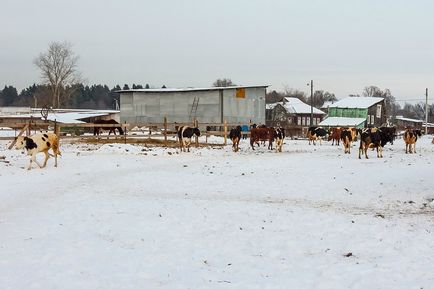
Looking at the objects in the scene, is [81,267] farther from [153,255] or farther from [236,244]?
[236,244]

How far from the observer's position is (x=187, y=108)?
51.8m

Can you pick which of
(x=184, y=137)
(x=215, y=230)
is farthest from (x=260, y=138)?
(x=215, y=230)

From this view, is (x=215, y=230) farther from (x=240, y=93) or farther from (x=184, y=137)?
(x=240, y=93)

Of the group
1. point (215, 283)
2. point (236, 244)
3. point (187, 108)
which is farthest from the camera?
point (187, 108)

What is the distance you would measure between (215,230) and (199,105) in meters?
43.3

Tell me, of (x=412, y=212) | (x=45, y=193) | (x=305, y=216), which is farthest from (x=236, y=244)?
(x=45, y=193)

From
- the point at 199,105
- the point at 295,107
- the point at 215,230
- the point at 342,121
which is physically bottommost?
the point at 215,230

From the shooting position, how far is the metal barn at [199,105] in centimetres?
5031

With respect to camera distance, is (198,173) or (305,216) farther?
A: (198,173)

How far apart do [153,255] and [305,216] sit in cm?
375

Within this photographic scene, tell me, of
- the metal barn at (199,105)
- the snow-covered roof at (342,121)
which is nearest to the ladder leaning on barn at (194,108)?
the metal barn at (199,105)

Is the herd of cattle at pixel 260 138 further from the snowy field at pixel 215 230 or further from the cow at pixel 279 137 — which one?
the snowy field at pixel 215 230

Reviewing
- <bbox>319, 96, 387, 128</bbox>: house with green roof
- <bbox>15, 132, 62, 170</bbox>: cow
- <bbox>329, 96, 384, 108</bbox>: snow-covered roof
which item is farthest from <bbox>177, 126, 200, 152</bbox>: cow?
<bbox>329, 96, 384, 108</bbox>: snow-covered roof

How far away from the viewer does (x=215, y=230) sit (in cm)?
836
